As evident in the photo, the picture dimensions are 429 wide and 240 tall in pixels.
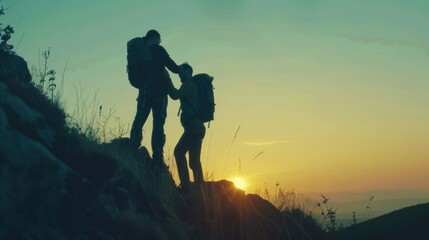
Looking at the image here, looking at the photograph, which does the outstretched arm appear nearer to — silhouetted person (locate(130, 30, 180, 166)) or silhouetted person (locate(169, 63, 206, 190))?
silhouetted person (locate(130, 30, 180, 166))

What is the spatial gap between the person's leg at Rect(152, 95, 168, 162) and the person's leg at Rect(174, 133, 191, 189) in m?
0.53

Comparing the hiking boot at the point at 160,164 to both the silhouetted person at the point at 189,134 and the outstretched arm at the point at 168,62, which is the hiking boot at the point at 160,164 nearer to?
the silhouetted person at the point at 189,134

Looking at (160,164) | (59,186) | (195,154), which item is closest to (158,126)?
(160,164)

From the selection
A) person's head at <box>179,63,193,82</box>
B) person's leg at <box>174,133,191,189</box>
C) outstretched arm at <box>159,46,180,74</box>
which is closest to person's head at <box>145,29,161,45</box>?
outstretched arm at <box>159,46,180,74</box>

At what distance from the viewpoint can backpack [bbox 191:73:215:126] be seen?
24.5 ft

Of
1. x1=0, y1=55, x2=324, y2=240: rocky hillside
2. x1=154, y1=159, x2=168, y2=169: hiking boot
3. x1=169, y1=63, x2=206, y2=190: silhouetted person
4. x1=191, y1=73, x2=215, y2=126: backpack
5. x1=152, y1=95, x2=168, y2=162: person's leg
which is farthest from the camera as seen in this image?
x1=152, y1=95, x2=168, y2=162: person's leg

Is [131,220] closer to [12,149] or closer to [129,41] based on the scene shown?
[12,149]

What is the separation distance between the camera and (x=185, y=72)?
302 inches

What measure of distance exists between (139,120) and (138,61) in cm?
96

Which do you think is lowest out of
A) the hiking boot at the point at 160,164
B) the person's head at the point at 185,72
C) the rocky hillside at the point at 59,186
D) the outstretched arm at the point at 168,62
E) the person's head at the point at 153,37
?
the rocky hillside at the point at 59,186

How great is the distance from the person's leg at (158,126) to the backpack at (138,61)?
395 mm

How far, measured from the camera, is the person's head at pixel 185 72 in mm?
7656

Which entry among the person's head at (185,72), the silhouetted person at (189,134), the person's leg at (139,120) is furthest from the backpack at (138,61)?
the silhouetted person at (189,134)

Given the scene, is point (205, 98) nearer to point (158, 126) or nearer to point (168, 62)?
point (168, 62)
